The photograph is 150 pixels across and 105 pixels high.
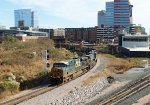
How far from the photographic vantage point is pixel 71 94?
120ft

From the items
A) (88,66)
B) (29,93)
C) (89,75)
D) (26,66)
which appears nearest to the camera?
(29,93)

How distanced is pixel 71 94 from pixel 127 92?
715 cm

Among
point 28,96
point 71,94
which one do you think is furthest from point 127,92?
point 28,96

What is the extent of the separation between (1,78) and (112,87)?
14.7 meters

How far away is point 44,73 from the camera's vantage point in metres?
48.8

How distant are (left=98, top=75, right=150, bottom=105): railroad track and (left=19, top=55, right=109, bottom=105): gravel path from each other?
2710 mm

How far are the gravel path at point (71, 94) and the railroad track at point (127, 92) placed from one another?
2.71m

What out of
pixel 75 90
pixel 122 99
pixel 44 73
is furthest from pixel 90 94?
pixel 44 73

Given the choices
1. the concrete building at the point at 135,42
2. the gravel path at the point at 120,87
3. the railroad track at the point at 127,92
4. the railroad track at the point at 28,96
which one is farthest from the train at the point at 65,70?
the concrete building at the point at 135,42

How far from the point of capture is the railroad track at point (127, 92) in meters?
34.0

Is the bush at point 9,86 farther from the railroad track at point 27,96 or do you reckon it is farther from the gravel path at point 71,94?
the gravel path at point 71,94

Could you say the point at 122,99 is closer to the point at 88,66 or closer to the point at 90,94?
the point at 90,94

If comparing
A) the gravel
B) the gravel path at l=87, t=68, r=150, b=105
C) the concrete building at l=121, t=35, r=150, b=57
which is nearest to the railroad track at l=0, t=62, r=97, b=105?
the gravel

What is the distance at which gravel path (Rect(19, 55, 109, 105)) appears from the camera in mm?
32938
